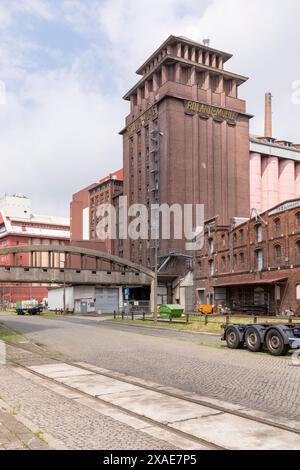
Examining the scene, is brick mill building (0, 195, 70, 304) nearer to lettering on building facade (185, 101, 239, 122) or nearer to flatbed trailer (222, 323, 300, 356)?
lettering on building facade (185, 101, 239, 122)

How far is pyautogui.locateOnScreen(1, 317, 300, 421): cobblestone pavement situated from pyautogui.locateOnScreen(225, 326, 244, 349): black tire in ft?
1.70

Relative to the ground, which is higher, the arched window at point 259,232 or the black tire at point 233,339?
the arched window at point 259,232

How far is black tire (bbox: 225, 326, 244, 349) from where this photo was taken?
19.9 metres

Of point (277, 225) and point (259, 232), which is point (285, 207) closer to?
point (277, 225)

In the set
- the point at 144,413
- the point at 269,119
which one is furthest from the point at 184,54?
the point at 144,413

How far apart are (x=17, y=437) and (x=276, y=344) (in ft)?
41.7

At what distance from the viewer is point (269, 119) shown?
4259 inches

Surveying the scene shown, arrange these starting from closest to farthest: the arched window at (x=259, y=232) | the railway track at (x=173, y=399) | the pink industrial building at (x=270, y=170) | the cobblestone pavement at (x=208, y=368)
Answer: the railway track at (x=173, y=399) < the cobblestone pavement at (x=208, y=368) < the arched window at (x=259, y=232) < the pink industrial building at (x=270, y=170)

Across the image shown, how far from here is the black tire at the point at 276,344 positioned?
17.3 meters

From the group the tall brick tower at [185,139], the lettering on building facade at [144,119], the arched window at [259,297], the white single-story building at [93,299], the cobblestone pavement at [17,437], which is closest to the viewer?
the cobblestone pavement at [17,437]

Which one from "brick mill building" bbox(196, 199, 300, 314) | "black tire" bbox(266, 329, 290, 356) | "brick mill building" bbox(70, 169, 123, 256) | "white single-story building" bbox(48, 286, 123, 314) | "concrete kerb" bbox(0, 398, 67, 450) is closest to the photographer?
"concrete kerb" bbox(0, 398, 67, 450)

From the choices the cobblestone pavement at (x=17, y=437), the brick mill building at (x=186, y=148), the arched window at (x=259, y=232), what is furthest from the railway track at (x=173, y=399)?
the brick mill building at (x=186, y=148)

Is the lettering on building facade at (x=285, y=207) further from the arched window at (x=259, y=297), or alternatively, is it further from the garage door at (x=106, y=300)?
the garage door at (x=106, y=300)

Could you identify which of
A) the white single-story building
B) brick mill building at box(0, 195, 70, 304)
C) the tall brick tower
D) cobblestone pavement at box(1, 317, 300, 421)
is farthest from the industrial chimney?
cobblestone pavement at box(1, 317, 300, 421)
